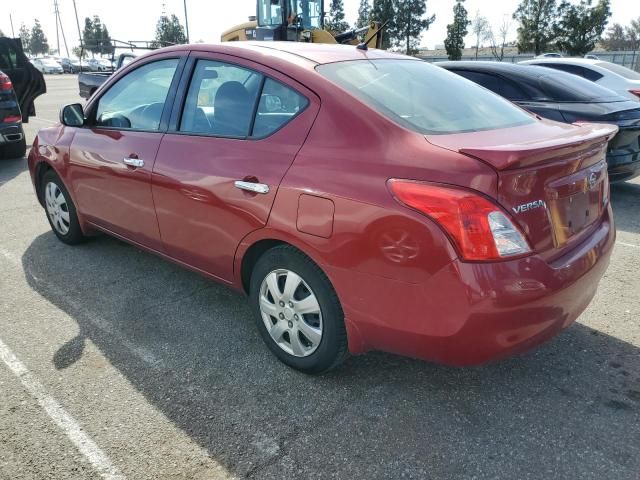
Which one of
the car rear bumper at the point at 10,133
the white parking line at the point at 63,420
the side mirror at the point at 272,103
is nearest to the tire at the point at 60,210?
the white parking line at the point at 63,420

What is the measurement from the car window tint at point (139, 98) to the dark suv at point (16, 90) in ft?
16.0

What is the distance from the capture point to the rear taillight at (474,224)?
80.6 inches

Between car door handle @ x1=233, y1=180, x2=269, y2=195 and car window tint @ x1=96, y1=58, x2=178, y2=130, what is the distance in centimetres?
97

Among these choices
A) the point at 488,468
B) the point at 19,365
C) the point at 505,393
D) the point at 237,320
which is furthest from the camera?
the point at 237,320

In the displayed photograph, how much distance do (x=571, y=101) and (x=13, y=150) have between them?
8.32 m

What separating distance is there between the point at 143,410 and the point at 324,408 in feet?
2.81

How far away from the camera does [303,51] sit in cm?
299

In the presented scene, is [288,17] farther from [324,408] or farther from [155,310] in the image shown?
[324,408]

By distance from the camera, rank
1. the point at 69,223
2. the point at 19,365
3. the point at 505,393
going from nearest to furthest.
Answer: the point at 505,393 → the point at 19,365 → the point at 69,223

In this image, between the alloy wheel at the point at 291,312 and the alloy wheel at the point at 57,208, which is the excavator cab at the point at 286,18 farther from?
the alloy wheel at the point at 291,312

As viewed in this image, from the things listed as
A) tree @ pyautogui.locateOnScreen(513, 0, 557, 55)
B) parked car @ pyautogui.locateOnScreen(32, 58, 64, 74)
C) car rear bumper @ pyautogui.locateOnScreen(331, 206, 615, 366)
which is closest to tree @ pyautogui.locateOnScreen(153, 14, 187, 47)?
parked car @ pyautogui.locateOnScreen(32, 58, 64, 74)

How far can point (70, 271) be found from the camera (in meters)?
4.20

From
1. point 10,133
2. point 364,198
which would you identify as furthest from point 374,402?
point 10,133

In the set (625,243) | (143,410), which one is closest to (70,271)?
(143,410)
